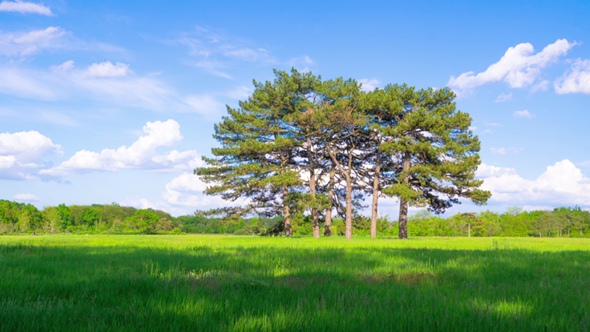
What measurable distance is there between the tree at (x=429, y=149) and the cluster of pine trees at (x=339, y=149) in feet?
0.26

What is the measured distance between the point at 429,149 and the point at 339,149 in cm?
828

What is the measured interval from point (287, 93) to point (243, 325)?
1421 inches

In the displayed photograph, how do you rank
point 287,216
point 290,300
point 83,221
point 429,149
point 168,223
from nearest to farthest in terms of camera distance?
point 290,300 → point 429,149 → point 287,216 → point 168,223 → point 83,221

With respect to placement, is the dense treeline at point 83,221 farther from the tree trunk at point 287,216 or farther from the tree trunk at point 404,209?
the tree trunk at point 404,209

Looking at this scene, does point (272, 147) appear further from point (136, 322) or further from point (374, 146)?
point (136, 322)

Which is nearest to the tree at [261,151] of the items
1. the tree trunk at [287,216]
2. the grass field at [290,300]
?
the tree trunk at [287,216]

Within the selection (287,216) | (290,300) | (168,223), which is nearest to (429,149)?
(287,216)

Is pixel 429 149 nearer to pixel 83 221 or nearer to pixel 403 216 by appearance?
pixel 403 216

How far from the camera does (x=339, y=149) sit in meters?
37.6

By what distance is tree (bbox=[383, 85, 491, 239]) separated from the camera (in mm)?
32550

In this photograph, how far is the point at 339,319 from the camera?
3.30 meters

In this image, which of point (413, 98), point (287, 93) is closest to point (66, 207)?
point (287, 93)

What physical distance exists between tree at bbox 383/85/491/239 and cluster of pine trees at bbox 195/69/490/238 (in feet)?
0.26

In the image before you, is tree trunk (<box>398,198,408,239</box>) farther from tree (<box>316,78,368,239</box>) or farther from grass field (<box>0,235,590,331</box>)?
grass field (<box>0,235,590,331</box>)
